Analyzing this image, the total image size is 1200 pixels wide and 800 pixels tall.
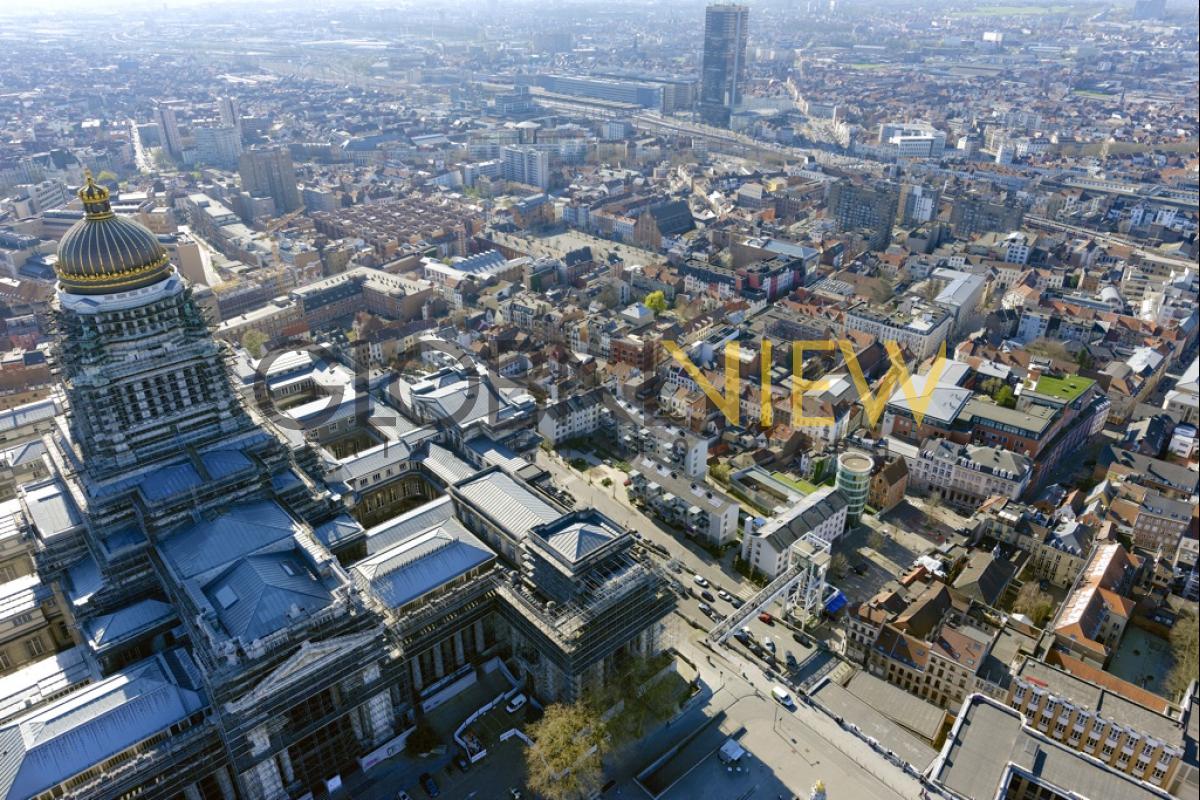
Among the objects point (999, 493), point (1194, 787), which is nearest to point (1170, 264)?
point (999, 493)

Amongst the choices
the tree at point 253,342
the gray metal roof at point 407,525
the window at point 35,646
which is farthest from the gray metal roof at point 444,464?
the tree at point 253,342

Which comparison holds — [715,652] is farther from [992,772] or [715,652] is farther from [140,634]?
[140,634]

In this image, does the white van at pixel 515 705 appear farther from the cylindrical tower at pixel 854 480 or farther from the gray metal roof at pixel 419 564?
the cylindrical tower at pixel 854 480

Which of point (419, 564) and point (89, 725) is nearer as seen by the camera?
point (89, 725)

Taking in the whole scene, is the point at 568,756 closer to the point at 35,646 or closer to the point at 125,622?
the point at 125,622

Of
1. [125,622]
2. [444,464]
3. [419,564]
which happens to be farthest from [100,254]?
[444,464]
